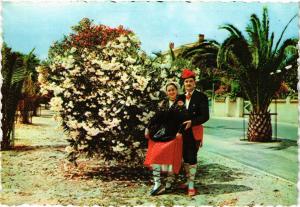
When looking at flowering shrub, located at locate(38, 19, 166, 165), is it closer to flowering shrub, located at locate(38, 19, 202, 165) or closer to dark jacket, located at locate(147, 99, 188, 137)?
flowering shrub, located at locate(38, 19, 202, 165)

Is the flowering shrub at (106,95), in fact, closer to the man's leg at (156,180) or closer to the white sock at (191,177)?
the man's leg at (156,180)

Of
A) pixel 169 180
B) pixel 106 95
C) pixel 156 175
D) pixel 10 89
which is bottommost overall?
pixel 169 180

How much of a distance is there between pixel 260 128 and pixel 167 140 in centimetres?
628

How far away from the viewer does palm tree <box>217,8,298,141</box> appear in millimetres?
10477

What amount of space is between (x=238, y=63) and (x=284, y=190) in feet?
17.5

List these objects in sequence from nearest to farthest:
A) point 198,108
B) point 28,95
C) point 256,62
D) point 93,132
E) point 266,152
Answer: point 198,108 → point 93,132 → point 266,152 → point 256,62 → point 28,95

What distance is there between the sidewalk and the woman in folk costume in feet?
1.28

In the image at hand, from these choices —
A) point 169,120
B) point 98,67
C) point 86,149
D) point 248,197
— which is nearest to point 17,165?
point 86,149

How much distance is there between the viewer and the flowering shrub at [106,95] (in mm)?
6902

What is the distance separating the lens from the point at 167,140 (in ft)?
20.6

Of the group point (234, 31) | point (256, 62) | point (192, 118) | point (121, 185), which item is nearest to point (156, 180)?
point (121, 185)

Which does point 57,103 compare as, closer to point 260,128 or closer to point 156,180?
point 156,180

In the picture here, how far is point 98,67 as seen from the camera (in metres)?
7.14

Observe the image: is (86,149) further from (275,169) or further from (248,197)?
(275,169)
